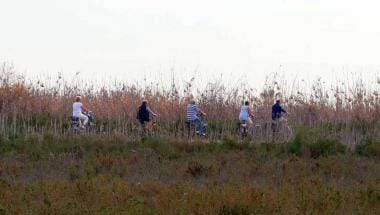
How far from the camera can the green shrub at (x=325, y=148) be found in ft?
76.9

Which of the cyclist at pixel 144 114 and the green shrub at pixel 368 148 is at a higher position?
the cyclist at pixel 144 114

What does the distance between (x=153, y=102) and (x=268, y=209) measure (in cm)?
2205

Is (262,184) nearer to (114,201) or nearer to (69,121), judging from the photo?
(114,201)

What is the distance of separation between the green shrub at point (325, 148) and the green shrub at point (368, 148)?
0.46m

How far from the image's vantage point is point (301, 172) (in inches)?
722

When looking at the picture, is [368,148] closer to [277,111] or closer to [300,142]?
[300,142]

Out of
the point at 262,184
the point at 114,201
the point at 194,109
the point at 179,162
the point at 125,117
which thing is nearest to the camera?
the point at 114,201

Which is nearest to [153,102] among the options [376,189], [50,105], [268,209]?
[50,105]

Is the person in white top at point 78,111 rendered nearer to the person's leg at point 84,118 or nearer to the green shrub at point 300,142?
the person's leg at point 84,118

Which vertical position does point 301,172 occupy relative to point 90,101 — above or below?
below

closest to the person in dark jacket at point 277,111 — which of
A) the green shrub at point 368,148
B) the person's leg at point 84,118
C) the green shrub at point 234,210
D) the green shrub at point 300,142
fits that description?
the green shrub at point 300,142

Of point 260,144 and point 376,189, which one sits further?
point 260,144

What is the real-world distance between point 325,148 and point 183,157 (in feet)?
12.8

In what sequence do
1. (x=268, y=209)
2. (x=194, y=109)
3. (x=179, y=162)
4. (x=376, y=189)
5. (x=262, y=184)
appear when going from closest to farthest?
1. (x=268, y=209)
2. (x=376, y=189)
3. (x=262, y=184)
4. (x=179, y=162)
5. (x=194, y=109)
